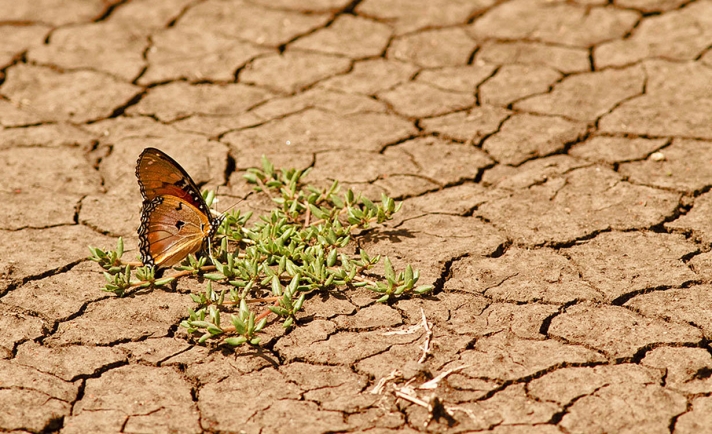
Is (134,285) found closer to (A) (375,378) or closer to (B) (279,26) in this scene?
(A) (375,378)

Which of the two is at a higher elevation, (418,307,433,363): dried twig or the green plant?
the green plant

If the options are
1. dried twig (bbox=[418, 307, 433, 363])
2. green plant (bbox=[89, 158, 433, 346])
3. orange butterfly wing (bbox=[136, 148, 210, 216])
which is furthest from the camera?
orange butterfly wing (bbox=[136, 148, 210, 216])

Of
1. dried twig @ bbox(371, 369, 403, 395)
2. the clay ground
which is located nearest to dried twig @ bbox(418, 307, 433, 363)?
the clay ground

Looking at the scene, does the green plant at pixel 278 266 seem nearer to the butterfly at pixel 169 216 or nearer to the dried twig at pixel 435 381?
the butterfly at pixel 169 216

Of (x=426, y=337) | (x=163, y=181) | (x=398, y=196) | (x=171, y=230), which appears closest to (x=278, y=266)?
(x=171, y=230)

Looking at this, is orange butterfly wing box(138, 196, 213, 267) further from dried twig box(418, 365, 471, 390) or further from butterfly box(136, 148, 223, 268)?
dried twig box(418, 365, 471, 390)

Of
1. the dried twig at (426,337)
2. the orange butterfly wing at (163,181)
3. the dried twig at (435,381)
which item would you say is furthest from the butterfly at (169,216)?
the dried twig at (435,381)
